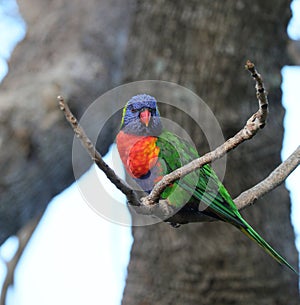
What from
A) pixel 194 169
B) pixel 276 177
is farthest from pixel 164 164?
pixel 194 169

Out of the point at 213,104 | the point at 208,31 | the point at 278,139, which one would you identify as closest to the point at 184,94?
the point at 213,104

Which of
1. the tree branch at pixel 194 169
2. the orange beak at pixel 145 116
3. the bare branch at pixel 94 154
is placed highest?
the orange beak at pixel 145 116

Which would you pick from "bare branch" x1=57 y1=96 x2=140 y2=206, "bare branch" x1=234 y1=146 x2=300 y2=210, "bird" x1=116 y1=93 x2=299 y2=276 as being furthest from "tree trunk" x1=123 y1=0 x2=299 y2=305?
"bare branch" x1=57 y1=96 x2=140 y2=206

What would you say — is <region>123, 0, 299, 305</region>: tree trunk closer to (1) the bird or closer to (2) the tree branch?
(1) the bird

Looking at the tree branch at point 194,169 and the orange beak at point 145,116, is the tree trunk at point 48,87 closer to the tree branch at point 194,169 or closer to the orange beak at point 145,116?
the orange beak at point 145,116

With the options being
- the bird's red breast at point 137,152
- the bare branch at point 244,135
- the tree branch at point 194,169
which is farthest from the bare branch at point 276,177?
the bare branch at point 244,135

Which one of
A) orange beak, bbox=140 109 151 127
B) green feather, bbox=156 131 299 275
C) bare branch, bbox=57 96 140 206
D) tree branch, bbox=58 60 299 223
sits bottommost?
bare branch, bbox=57 96 140 206

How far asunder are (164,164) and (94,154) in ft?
2.83

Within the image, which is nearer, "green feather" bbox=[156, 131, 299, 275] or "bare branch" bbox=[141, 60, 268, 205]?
"bare branch" bbox=[141, 60, 268, 205]

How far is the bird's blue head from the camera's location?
227 cm

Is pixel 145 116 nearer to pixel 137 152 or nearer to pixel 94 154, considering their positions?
pixel 137 152

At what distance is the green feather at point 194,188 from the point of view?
206 centimetres

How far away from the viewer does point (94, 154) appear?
4.48 feet

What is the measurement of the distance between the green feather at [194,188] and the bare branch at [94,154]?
42 centimetres
